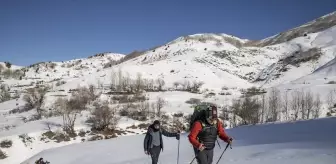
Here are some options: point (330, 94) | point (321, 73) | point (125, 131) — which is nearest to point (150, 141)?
point (125, 131)

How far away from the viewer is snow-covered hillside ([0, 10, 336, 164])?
42344 millimetres

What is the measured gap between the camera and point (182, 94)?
64.3 meters

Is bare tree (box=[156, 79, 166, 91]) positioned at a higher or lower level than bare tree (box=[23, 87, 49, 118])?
higher

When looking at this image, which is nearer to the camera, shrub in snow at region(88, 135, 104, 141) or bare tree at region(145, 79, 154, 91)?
shrub in snow at region(88, 135, 104, 141)

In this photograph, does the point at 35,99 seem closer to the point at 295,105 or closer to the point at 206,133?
the point at 295,105

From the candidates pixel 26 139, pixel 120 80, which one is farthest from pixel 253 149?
pixel 120 80

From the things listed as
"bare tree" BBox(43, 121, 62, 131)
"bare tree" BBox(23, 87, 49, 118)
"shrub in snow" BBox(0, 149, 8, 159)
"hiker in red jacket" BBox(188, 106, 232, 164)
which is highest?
"hiker in red jacket" BBox(188, 106, 232, 164)

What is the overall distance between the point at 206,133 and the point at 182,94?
56.1 m

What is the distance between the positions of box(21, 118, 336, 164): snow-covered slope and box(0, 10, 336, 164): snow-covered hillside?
1.55 feet

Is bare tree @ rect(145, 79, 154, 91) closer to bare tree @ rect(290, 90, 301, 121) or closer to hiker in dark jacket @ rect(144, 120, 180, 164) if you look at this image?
bare tree @ rect(290, 90, 301, 121)

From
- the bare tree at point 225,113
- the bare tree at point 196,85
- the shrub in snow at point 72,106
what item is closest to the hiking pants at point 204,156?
the shrub in snow at point 72,106

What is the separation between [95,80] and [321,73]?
51.9 metres

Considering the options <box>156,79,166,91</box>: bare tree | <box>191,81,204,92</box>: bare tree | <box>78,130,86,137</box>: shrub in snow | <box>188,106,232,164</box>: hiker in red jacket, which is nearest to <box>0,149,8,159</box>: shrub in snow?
<box>78,130,86,137</box>: shrub in snow

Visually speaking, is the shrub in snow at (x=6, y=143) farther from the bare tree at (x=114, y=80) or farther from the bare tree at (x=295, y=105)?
the bare tree at (x=114, y=80)
